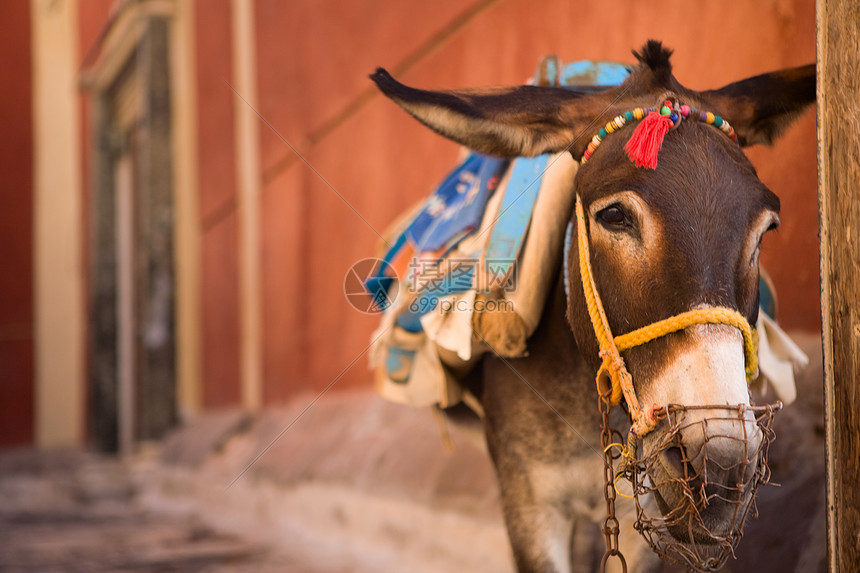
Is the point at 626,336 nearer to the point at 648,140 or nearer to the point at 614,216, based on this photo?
the point at 614,216

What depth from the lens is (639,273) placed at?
171 centimetres

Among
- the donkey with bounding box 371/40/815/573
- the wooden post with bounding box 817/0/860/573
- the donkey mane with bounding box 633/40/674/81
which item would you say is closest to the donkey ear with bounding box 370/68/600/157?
the donkey with bounding box 371/40/815/573

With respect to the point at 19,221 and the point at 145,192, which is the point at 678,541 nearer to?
the point at 145,192

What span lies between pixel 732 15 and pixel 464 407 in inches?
67.4

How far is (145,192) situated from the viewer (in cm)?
941

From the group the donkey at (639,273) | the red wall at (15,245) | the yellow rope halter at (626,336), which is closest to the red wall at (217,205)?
the red wall at (15,245)

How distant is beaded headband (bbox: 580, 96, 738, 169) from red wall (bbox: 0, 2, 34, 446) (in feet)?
44.2

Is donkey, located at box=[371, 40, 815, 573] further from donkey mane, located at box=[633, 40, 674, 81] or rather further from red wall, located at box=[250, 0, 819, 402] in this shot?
red wall, located at box=[250, 0, 819, 402]

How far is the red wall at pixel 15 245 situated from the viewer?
1327 centimetres

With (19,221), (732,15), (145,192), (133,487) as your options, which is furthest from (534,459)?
(19,221)

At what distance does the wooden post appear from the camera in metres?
1.73

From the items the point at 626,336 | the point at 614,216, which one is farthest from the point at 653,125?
the point at 626,336

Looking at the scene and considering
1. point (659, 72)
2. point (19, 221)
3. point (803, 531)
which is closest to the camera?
point (659, 72)

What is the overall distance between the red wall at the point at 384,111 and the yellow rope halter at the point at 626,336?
1.05 metres
